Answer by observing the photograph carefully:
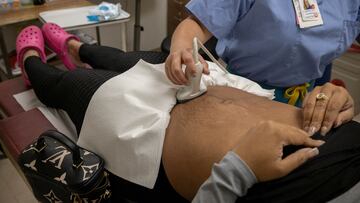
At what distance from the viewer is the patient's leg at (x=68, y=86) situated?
1.04 metres

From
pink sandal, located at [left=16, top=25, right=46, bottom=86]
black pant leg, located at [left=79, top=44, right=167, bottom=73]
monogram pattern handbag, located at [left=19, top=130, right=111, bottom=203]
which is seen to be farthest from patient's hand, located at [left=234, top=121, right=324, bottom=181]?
pink sandal, located at [left=16, top=25, right=46, bottom=86]

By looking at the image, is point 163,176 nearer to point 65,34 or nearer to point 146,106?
point 146,106

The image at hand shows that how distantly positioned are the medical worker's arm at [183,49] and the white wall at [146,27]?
1.64 metres

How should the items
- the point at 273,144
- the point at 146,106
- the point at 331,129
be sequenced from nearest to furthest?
the point at 273,144 → the point at 331,129 → the point at 146,106

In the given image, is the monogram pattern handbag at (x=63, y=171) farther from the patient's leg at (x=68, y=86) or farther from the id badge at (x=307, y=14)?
the id badge at (x=307, y=14)

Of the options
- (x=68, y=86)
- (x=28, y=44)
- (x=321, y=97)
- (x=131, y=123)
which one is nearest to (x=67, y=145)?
(x=131, y=123)

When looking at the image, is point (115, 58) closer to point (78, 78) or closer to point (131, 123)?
point (78, 78)

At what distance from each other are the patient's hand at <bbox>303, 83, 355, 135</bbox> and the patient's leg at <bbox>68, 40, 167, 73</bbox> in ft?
2.06

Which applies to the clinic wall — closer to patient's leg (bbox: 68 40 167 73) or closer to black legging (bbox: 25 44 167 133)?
patient's leg (bbox: 68 40 167 73)

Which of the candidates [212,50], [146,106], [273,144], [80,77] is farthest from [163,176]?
[212,50]

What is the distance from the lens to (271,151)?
2.21ft

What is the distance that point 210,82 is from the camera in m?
1.09

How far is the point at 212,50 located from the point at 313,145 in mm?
673

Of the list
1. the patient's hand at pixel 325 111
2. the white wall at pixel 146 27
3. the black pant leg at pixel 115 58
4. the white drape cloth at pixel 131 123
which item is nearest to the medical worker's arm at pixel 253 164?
the patient's hand at pixel 325 111
